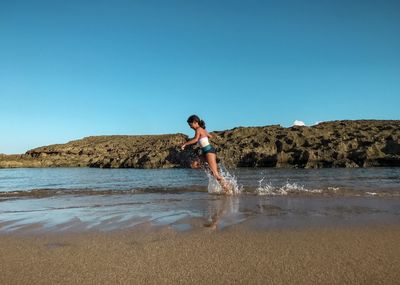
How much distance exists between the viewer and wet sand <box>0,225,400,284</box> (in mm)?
3033

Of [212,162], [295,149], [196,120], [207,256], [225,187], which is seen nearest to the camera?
[207,256]

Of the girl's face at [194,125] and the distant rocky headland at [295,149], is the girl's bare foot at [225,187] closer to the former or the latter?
the girl's face at [194,125]

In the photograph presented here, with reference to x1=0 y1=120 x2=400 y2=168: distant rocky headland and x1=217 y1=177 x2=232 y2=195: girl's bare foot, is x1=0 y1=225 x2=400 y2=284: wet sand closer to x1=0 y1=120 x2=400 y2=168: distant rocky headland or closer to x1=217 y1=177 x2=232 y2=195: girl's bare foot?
x1=217 y1=177 x2=232 y2=195: girl's bare foot

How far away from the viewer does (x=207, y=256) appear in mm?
3574

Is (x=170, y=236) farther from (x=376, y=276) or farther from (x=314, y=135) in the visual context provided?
(x=314, y=135)

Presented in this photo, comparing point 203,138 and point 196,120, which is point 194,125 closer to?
point 196,120

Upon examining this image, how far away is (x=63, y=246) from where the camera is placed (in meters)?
4.13

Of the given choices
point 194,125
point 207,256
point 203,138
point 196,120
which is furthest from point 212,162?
point 207,256

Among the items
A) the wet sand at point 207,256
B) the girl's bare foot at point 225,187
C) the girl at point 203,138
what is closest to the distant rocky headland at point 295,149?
the girl at point 203,138

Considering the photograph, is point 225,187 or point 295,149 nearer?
point 225,187

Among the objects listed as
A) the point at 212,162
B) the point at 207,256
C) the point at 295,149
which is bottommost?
the point at 207,256

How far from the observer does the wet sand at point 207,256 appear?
303 cm

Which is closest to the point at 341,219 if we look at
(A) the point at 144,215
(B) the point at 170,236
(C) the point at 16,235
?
(B) the point at 170,236

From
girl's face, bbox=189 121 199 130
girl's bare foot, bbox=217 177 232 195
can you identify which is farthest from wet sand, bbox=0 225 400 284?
girl's face, bbox=189 121 199 130
